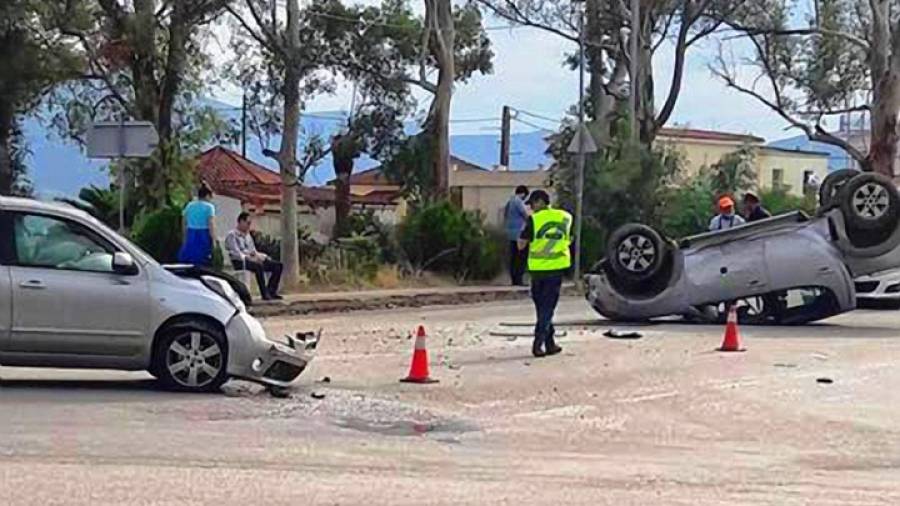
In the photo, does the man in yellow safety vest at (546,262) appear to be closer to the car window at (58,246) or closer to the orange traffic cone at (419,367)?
the orange traffic cone at (419,367)

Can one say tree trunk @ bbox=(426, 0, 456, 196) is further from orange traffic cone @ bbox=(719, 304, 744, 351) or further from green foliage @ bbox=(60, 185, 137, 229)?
orange traffic cone @ bbox=(719, 304, 744, 351)

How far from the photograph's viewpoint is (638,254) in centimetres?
2014

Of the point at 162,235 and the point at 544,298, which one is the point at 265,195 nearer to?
the point at 162,235

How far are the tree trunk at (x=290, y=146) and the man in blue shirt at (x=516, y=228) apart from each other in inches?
230

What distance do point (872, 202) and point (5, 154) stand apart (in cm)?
1988

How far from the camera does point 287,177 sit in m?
33.3

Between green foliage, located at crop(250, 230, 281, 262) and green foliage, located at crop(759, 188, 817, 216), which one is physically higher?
green foliage, located at crop(759, 188, 817, 216)

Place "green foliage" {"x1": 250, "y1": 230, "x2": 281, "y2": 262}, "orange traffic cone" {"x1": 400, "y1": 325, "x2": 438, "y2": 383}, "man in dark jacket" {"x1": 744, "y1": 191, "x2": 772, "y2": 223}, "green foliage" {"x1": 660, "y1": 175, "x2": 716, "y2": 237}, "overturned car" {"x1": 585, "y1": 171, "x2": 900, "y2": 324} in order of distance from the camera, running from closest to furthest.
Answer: "orange traffic cone" {"x1": 400, "y1": 325, "x2": 438, "y2": 383} → "overturned car" {"x1": 585, "y1": 171, "x2": 900, "y2": 324} → "man in dark jacket" {"x1": 744, "y1": 191, "x2": 772, "y2": 223} → "green foliage" {"x1": 660, "y1": 175, "x2": 716, "y2": 237} → "green foliage" {"x1": 250, "y1": 230, "x2": 281, "y2": 262}

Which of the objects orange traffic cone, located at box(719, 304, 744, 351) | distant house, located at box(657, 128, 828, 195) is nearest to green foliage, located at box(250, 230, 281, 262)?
orange traffic cone, located at box(719, 304, 744, 351)

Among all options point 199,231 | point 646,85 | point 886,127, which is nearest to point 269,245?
point 646,85

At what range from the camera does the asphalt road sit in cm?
891

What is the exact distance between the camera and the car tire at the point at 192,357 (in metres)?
12.7

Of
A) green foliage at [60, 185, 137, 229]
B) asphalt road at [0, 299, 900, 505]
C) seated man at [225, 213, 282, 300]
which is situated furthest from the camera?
green foliage at [60, 185, 137, 229]

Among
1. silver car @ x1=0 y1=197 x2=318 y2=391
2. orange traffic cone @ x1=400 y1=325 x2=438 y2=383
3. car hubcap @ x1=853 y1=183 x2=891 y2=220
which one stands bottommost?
orange traffic cone @ x1=400 y1=325 x2=438 y2=383
